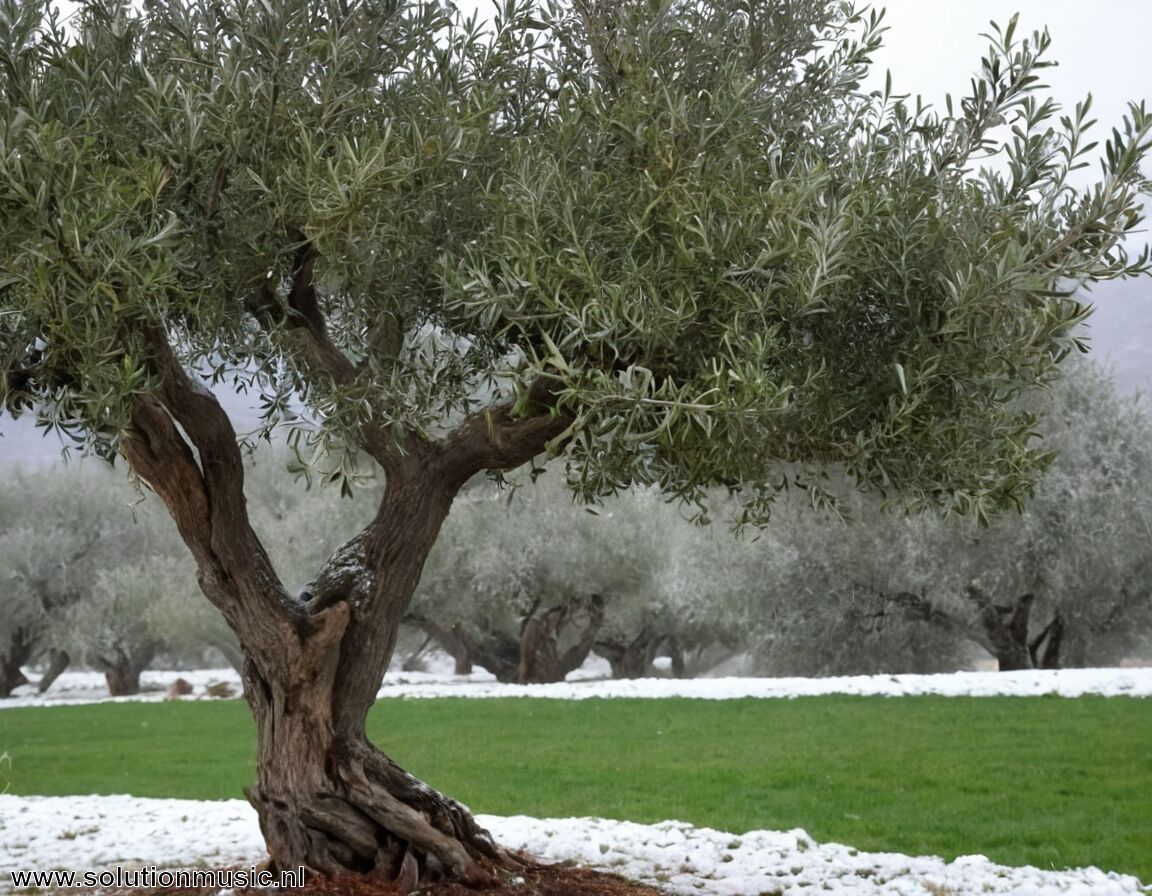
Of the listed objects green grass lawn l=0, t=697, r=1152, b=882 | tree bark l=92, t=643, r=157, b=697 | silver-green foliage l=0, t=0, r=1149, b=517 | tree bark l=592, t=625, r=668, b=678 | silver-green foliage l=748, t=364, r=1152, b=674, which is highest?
silver-green foliage l=0, t=0, r=1149, b=517

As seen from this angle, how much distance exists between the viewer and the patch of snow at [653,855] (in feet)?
28.3

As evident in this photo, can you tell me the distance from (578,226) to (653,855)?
5.90 meters

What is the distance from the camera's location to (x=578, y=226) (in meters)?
6.13

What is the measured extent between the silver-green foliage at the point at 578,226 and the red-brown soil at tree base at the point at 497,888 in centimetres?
290

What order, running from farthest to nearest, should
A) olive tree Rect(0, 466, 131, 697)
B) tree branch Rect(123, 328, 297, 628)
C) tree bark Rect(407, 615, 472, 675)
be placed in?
olive tree Rect(0, 466, 131, 697), tree bark Rect(407, 615, 472, 675), tree branch Rect(123, 328, 297, 628)

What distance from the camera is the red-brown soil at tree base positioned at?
7520 millimetres

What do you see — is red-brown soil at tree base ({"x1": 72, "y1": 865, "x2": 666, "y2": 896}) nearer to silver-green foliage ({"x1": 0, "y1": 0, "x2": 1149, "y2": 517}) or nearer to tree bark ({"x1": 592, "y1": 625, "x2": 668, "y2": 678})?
silver-green foliage ({"x1": 0, "y1": 0, "x2": 1149, "y2": 517})

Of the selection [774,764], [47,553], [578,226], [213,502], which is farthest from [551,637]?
[578,226]

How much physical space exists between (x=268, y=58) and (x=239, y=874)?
5.75 metres

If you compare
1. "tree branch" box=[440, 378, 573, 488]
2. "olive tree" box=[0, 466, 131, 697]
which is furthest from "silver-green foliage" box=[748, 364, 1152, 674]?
"olive tree" box=[0, 466, 131, 697]

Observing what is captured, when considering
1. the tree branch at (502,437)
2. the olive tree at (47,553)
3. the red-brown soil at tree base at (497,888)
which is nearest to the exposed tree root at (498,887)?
the red-brown soil at tree base at (497,888)

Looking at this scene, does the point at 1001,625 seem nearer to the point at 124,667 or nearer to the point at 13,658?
the point at 124,667

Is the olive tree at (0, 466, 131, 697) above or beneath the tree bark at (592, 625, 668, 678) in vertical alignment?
above

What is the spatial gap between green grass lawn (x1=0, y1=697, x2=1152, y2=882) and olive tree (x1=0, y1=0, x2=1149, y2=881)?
15.6 ft
